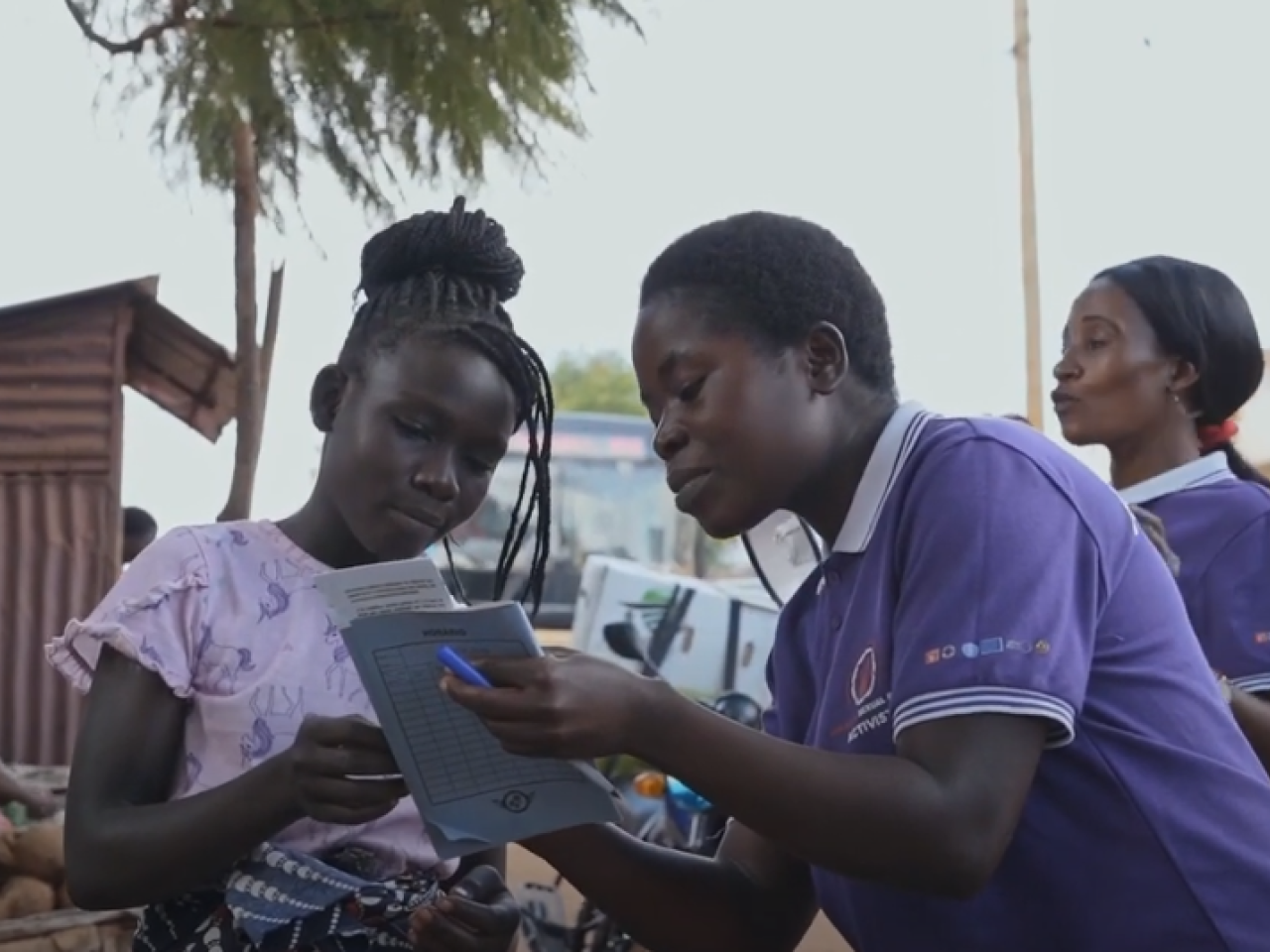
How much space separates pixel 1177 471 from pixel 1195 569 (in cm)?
24

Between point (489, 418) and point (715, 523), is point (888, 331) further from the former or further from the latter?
point (489, 418)

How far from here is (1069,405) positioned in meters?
2.93

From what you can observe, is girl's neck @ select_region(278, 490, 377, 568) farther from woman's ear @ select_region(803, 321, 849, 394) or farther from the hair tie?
the hair tie

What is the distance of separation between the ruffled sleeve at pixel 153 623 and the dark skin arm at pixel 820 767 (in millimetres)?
547

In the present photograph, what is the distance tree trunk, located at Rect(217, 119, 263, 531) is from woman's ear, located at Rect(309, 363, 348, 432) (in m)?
4.26

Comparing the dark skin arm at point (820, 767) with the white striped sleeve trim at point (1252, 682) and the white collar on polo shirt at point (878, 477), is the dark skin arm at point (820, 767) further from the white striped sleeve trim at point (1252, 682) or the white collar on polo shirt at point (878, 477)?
the white striped sleeve trim at point (1252, 682)

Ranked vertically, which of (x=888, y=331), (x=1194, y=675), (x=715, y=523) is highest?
(x=888, y=331)

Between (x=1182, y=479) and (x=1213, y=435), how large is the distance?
0.21 m

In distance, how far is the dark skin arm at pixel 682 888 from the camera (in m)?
2.10

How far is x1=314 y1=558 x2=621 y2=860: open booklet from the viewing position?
154cm

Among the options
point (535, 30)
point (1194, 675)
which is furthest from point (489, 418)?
point (535, 30)

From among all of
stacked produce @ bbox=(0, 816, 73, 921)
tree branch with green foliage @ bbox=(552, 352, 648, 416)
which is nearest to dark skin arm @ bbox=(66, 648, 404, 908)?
stacked produce @ bbox=(0, 816, 73, 921)

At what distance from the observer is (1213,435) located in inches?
116

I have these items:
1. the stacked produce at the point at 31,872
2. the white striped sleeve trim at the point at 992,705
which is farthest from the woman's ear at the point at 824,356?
the stacked produce at the point at 31,872
